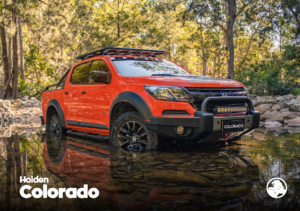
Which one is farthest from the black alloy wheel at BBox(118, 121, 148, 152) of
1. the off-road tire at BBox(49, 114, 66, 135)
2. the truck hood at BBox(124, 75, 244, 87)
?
the off-road tire at BBox(49, 114, 66, 135)

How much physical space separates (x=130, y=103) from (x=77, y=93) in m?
1.96

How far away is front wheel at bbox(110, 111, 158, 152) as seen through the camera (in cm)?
471

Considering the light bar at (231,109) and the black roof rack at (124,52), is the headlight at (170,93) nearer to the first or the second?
the light bar at (231,109)

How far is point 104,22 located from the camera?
1043 inches

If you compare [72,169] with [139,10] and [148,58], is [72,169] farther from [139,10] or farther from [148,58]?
[139,10]

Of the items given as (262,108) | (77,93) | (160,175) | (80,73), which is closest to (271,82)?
(262,108)

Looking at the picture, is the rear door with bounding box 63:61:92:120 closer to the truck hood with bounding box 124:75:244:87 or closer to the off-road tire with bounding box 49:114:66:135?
the off-road tire with bounding box 49:114:66:135

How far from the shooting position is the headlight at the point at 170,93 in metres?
4.47

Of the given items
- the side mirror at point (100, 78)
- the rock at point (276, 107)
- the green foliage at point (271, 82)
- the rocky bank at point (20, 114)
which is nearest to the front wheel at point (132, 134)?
the side mirror at point (100, 78)

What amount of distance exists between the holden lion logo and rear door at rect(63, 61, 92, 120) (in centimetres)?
379

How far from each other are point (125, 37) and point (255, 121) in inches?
905

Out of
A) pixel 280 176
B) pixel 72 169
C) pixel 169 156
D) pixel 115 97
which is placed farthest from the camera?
pixel 115 97

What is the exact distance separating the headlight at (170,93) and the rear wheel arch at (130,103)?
0.24 m

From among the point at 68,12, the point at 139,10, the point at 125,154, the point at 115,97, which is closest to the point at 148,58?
the point at 115,97
